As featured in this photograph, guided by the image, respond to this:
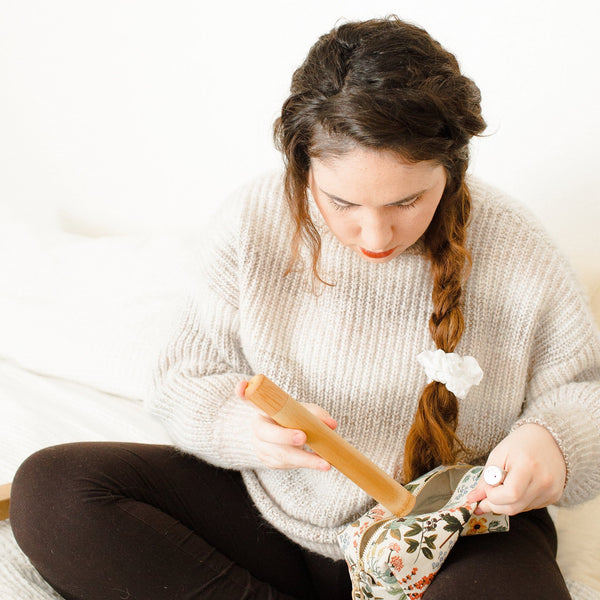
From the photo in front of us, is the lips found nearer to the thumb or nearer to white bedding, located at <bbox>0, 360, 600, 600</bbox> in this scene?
the thumb

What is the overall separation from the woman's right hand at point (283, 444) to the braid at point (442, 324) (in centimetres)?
14

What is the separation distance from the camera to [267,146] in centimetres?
141

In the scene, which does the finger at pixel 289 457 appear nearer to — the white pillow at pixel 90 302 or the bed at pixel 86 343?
the bed at pixel 86 343

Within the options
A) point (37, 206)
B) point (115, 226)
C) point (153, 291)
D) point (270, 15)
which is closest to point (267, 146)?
point (270, 15)

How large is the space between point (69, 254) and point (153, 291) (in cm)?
25

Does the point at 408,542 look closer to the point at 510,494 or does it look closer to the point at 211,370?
the point at 510,494

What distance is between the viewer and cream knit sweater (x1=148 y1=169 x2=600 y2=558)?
0.89 metres

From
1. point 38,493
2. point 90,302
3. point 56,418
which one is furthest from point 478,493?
point 90,302

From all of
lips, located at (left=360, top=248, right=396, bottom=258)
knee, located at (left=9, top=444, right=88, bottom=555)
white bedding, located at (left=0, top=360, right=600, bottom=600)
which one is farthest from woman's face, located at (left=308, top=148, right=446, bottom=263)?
white bedding, located at (left=0, top=360, right=600, bottom=600)

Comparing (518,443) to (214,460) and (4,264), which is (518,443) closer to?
(214,460)

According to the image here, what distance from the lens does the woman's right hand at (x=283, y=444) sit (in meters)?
0.72

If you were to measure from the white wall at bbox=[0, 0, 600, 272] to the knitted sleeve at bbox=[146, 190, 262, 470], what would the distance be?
0.47m

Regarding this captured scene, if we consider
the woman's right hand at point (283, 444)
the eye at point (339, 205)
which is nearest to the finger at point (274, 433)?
the woman's right hand at point (283, 444)

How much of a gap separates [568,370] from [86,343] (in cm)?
78
